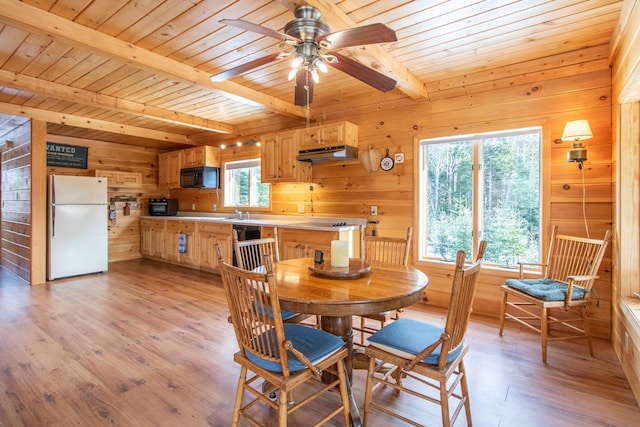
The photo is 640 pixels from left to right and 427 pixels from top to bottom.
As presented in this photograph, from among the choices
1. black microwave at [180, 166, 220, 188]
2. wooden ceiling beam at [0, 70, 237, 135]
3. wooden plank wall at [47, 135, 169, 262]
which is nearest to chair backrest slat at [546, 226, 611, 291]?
wooden ceiling beam at [0, 70, 237, 135]

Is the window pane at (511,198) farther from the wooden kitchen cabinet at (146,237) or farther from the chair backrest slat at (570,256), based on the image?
the wooden kitchen cabinet at (146,237)

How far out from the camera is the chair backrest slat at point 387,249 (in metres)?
2.67

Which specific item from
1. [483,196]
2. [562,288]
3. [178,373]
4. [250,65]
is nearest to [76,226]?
[178,373]

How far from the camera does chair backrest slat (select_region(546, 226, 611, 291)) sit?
2.78 metres

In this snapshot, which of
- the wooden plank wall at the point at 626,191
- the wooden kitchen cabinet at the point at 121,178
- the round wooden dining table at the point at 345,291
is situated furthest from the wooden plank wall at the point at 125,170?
the wooden plank wall at the point at 626,191

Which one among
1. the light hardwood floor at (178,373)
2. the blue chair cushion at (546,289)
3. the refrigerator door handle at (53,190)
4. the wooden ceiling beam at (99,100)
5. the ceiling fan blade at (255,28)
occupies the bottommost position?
the light hardwood floor at (178,373)

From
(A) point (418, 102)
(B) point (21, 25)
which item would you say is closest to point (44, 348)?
(B) point (21, 25)

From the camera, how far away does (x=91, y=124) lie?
16.9 feet

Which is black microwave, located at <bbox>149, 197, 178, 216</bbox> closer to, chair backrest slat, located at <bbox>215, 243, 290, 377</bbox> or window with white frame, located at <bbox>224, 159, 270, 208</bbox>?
window with white frame, located at <bbox>224, 159, 270, 208</bbox>

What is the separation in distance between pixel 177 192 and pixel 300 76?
18.3 ft

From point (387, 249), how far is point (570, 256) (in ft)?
5.38

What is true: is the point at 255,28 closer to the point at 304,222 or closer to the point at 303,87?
the point at 303,87

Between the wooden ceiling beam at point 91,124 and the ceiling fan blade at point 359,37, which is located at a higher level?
the wooden ceiling beam at point 91,124

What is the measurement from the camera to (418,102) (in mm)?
3787
